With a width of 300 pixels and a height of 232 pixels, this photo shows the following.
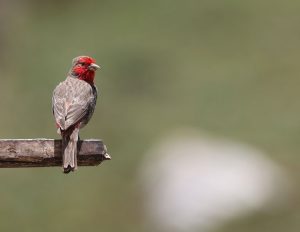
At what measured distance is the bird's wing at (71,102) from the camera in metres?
10.4

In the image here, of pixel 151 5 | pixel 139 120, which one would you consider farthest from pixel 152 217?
pixel 151 5

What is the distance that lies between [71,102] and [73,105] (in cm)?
5

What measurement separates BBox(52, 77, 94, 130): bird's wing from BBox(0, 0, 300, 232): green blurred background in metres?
9.07

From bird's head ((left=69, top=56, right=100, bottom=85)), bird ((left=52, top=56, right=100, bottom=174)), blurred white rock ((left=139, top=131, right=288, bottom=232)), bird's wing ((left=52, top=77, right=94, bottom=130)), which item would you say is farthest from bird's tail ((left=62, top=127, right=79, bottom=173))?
blurred white rock ((left=139, top=131, right=288, bottom=232))

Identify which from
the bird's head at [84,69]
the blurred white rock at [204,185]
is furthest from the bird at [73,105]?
the blurred white rock at [204,185]

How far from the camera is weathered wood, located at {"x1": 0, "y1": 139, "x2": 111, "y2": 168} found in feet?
29.8

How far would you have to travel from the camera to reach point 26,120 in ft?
80.5

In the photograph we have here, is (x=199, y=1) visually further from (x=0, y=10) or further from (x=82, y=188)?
(x=82, y=188)

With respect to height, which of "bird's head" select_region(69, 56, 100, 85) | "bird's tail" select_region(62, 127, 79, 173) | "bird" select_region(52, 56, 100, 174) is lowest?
"bird's tail" select_region(62, 127, 79, 173)

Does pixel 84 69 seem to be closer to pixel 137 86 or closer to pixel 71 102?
pixel 71 102

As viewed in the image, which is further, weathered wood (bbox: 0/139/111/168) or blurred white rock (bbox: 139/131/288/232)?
blurred white rock (bbox: 139/131/288/232)

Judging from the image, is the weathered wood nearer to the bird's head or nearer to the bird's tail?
the bird's tail

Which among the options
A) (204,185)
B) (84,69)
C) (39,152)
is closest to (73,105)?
(84,69)

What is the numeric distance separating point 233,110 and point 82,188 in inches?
188
